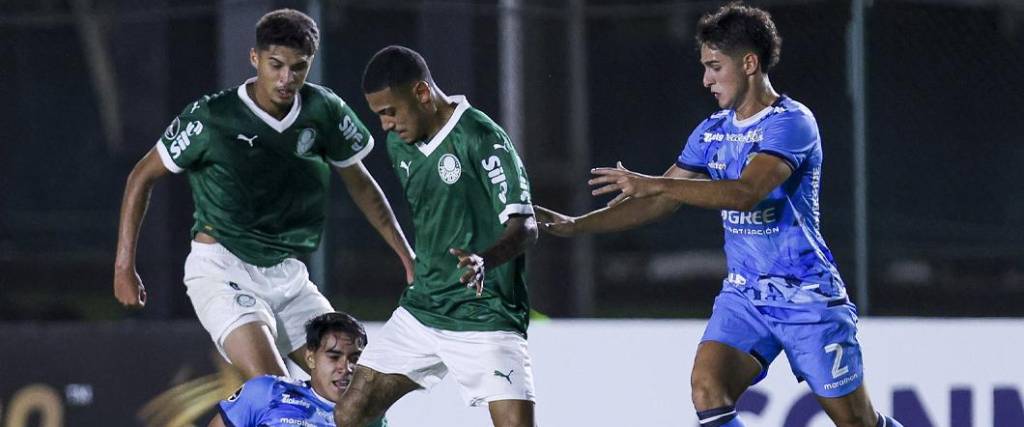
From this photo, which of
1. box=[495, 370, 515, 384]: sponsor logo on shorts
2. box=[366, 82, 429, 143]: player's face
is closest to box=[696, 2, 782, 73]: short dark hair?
box=[366, 82, 429, 143]: player's face

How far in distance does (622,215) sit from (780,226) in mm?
627

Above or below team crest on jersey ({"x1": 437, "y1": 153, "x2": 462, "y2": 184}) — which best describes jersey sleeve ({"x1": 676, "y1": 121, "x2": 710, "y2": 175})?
below

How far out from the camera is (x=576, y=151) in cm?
945

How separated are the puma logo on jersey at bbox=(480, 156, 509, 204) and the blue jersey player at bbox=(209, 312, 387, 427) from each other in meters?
0.97

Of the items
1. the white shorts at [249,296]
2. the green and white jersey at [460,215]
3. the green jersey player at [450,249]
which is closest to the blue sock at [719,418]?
the green jersey player at [450,249]

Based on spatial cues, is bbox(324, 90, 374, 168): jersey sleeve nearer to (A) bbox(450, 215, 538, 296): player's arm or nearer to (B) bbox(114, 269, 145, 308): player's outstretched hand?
(B) bbox(114, 269, 145, 308): player's outstretched hand

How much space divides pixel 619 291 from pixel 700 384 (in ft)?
26.4

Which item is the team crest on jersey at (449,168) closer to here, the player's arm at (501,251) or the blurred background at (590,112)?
the player's arm at (501,251)

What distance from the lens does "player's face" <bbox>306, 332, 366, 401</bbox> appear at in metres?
5.69

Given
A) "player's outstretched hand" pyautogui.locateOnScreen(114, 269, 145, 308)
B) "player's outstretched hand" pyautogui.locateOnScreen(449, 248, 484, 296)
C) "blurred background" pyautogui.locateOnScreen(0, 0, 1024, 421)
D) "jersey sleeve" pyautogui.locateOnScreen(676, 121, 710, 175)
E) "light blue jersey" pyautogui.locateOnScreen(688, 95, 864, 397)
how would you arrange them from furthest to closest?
"blurred background" pyautogui.locateOnScreen(0, 0, 1024, 421), "player's outstretched hand" pyautogui.locateOnScreen(114, 269, 145, 308), "jersey sleeve" pyautogui.locateOnScreen(676, 121, 710, 175), "light blue jersey" pyautogui.locateOnScreen(688, 95, 864, 397), "player's outstretched hand" pyautogui.locateOnScreen(449, 248, 484, 296)

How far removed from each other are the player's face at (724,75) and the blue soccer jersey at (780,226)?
0.31ft

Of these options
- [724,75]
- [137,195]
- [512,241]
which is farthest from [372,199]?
[724,75]

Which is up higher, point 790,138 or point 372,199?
point 790,138

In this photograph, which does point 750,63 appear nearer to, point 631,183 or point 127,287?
point 631,183
